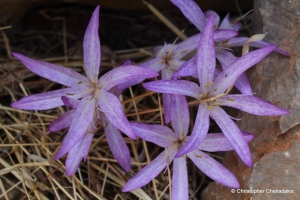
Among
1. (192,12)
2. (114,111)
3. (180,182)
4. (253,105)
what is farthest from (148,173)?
(192,12)

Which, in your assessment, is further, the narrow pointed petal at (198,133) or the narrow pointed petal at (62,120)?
the narrow pointed petal at (62,120)

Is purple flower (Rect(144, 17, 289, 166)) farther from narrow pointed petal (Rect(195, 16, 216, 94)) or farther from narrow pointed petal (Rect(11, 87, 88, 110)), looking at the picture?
narrow pointed petal (Rect(11, 87, 88, 110))

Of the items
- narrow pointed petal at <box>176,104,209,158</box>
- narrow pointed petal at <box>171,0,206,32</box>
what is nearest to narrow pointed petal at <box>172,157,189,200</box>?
narrow pointed petal at <box>176,104,209,158</box>

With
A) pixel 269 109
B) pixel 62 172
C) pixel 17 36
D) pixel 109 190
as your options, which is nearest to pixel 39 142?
pixel 62 172

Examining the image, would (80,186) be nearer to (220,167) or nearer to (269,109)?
(220,167)

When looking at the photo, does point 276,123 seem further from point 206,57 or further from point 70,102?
point 70,102

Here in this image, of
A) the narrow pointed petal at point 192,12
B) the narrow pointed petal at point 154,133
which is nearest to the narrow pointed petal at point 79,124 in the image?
the narrow pointed petal at point 154,133

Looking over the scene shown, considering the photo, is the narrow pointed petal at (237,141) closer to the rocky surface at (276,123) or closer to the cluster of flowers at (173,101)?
the cluster of flowers at (173,101)
